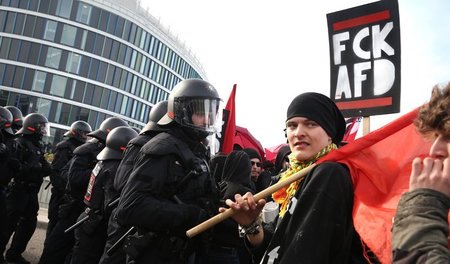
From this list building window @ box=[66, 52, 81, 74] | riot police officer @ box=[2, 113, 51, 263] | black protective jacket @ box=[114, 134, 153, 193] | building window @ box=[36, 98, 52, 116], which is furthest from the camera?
building window @ box=[66, 52, 81, 74]

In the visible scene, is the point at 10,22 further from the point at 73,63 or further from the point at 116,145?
the point at 116,145

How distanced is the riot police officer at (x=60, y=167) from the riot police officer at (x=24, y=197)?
203mm

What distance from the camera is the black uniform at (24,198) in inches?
251

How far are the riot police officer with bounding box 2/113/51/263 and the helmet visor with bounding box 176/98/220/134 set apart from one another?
13.0 feet

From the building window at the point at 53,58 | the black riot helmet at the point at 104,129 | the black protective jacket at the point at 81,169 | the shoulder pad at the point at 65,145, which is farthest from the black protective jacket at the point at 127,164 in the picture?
the building window at the point at 53,58

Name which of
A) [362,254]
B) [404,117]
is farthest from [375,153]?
[362,254]

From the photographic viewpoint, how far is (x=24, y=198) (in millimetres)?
6578

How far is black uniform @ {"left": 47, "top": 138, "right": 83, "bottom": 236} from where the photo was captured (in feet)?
22.2

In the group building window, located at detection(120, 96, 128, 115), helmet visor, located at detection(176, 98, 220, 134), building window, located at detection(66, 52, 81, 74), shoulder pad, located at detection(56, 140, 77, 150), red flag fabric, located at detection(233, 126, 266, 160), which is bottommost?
shoulder pad, located at detection(56, 140, 77, 150)

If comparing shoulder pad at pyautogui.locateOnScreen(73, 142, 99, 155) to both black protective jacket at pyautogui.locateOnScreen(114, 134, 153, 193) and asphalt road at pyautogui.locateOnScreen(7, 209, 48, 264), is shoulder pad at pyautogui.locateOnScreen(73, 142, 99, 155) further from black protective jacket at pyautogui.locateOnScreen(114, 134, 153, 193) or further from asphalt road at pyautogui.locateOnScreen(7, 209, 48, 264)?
asphalt road at pyautogui.locateOnScreen(7, 209, 48, 264)

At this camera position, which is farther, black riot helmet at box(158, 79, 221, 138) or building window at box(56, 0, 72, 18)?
building window at box(56, 0, 72, 18)

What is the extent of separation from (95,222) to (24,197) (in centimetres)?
283

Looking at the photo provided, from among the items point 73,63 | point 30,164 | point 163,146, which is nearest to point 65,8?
point 73,63

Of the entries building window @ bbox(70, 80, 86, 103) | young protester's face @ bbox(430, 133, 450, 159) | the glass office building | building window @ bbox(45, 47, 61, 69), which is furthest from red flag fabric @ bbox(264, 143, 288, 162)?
building window @ bbox(45, 47, 61, 69)
